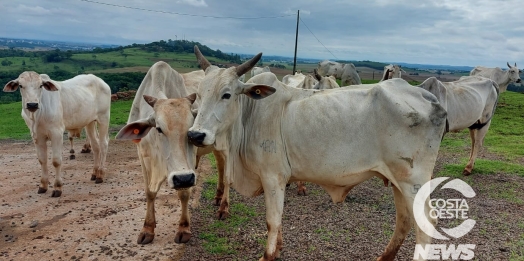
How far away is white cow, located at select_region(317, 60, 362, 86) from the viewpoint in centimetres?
2626

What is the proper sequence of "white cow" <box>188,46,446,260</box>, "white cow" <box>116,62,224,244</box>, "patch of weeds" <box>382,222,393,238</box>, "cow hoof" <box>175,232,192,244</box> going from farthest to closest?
"patch of weeds" <box>382,222,393,238</box>, "cow hoof" <box>175,232,192,244</box>, "white cow" <box>116,62,224,244</box>, "white cow" <box>188,46,446,260</box>

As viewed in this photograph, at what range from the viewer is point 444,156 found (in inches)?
383

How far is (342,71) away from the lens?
27484 mm

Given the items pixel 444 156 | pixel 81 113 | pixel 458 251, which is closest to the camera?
pixel 458 251

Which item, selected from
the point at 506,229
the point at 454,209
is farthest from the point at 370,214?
the point at 506,229

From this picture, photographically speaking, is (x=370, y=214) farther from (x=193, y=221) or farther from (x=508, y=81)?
(x=508, y=81)

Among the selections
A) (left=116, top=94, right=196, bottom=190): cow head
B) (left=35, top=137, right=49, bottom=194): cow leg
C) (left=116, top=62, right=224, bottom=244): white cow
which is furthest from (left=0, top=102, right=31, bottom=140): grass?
(left=116, top=94, right=196, bottom=190): cow head

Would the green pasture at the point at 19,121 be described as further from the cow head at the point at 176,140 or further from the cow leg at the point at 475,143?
the cow leg at the point at 475,143

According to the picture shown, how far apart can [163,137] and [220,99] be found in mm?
768

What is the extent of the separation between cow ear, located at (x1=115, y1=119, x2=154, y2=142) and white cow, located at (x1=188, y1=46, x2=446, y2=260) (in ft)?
2.59

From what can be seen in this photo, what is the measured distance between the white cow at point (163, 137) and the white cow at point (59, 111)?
90.4 inches

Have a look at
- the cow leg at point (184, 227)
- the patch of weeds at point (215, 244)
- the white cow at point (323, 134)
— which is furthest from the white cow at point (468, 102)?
the cow leg at point (184, 227)

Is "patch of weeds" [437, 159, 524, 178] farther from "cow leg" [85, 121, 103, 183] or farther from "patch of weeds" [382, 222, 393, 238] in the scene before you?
"cow leg" [85, 121, 103, 183]

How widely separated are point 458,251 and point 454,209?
1.59 m
